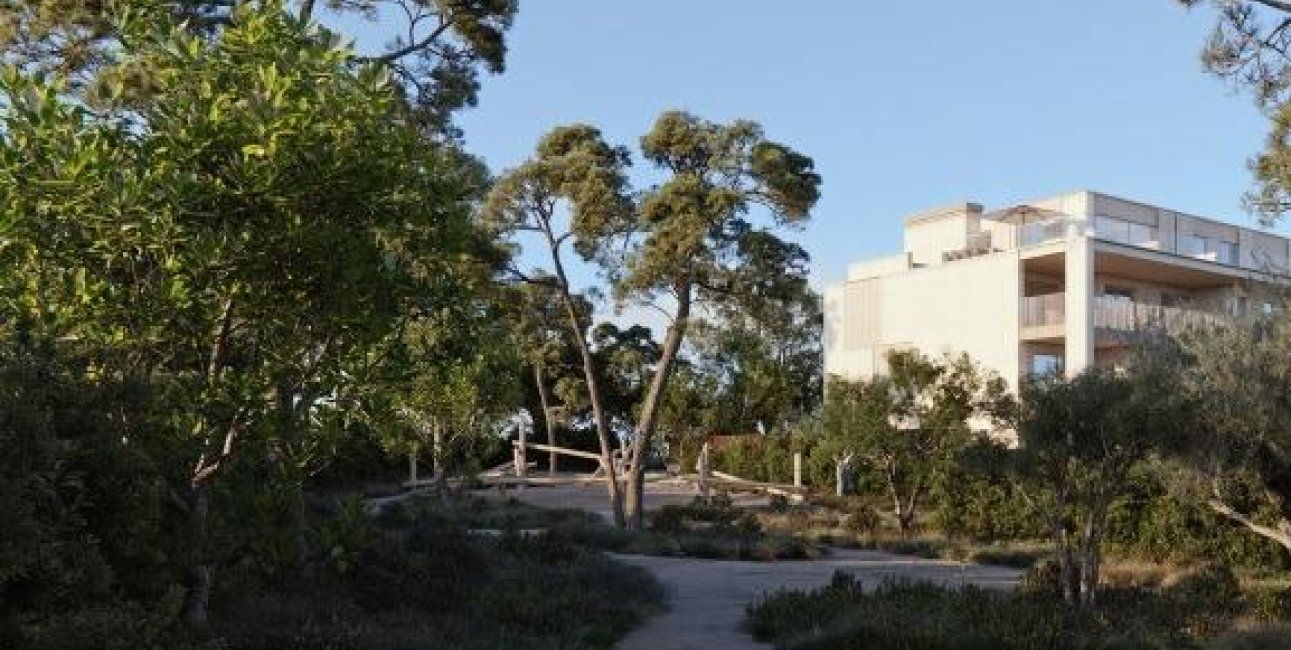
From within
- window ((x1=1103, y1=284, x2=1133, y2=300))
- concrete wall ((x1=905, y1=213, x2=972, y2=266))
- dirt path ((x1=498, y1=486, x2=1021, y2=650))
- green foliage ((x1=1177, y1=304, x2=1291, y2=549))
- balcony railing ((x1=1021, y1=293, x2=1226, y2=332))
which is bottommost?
dirt path ((x1=498, y1=486, x2=1021, y2=650))

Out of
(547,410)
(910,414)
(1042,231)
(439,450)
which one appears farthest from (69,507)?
(547,410)

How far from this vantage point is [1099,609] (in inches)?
522

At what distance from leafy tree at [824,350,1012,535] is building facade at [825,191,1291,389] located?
7.11m

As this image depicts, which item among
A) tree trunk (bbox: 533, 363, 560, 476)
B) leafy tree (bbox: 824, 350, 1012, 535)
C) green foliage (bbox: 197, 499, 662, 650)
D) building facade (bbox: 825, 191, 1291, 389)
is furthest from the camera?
tree trunk (bbox: 533, 363, 560, 476)

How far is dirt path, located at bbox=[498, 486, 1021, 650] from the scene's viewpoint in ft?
38.5

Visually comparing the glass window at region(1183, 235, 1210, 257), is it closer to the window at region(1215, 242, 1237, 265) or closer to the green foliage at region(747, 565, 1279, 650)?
the window at region(1215, 242, 1237, 265)

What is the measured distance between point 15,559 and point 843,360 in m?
38.4

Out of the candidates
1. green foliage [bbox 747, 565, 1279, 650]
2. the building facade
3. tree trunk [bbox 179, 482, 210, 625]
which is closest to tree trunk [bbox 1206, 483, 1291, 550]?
green foliage [bbox 747, 565, 1279, 650]

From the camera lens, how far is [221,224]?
6367 millimetres

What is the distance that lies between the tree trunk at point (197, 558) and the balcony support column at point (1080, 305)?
1170 inches

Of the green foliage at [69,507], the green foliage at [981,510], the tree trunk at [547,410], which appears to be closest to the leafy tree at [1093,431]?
the green foliage at [981,510]

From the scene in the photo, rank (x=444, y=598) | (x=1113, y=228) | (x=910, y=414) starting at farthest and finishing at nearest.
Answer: (x=1113, y=228) < (x=910, y=414) < (x=444, y=598)

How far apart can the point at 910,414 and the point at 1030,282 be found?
43.8 ft

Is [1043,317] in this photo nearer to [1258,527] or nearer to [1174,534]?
[1174,534]
